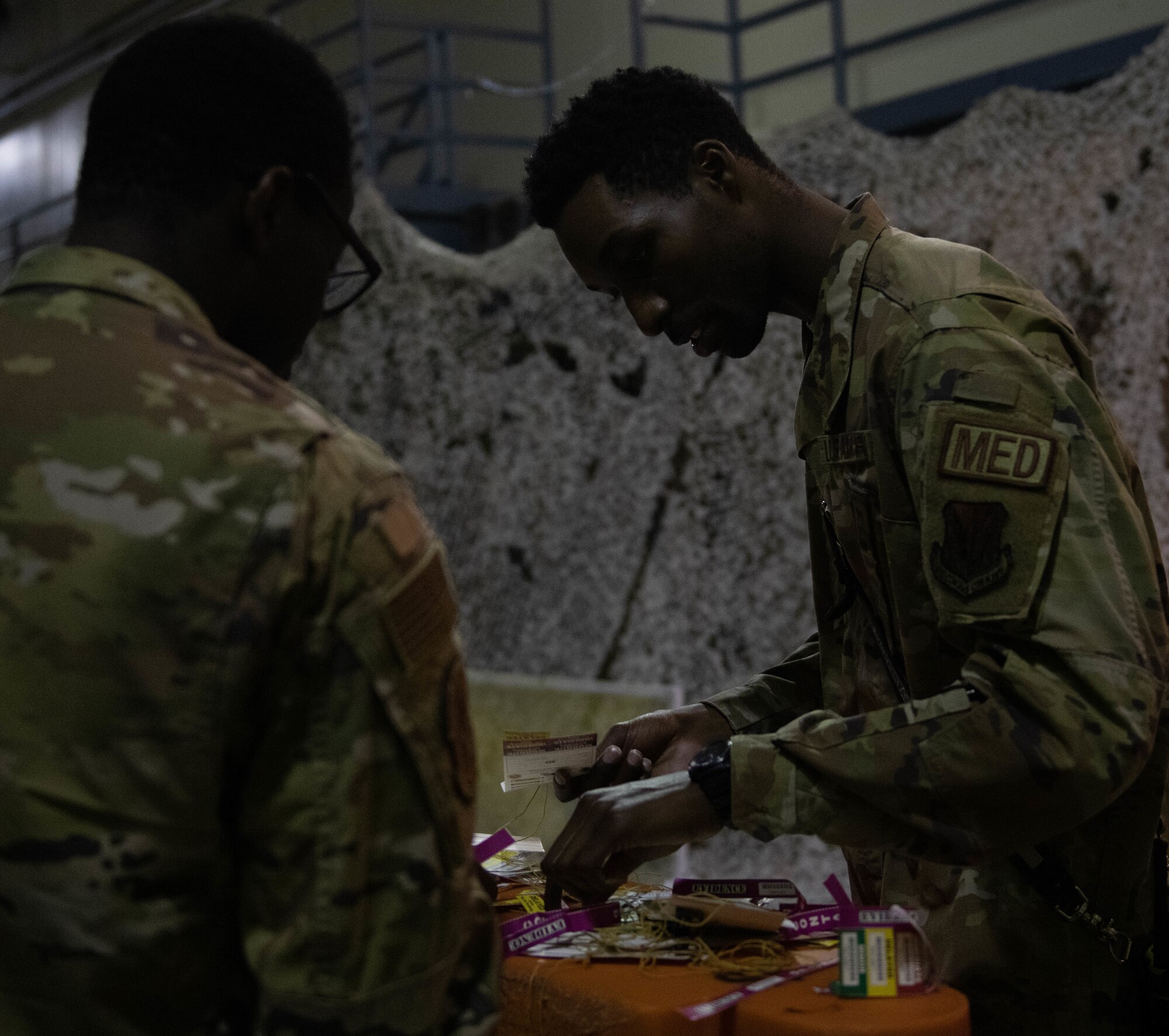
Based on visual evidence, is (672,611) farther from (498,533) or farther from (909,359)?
(909,359)

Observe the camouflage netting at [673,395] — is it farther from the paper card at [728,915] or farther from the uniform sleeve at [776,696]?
the paper card at [728,915]

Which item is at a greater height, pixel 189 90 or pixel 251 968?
pixel 189 90

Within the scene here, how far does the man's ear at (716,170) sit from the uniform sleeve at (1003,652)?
391mm

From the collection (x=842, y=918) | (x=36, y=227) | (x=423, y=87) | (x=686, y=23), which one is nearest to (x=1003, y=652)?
(x=842, y=918)

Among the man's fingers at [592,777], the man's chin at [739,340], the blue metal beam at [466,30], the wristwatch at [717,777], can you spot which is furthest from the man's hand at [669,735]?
the blue metal beam at [466,30]

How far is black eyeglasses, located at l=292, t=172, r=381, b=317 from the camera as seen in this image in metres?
0.96

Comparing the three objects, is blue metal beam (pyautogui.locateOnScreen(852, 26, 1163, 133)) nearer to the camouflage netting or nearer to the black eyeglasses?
the camouflage netting

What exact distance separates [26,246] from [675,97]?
24.1 feet

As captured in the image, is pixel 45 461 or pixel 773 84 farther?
pixel 773 84

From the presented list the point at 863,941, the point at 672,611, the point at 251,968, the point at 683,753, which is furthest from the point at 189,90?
the point at 672,611

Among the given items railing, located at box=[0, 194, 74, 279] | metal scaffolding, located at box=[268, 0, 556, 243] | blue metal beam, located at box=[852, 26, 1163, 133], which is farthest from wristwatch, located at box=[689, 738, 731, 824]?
railing, located at box=[0, 194, 74, 279]

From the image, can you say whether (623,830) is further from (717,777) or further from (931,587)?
(931,587)

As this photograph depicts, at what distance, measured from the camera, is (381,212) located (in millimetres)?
4664

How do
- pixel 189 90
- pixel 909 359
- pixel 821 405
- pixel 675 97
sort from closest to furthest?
pixel 189 90
pixel 909 359
pixel 821 405
pixel 675 97
